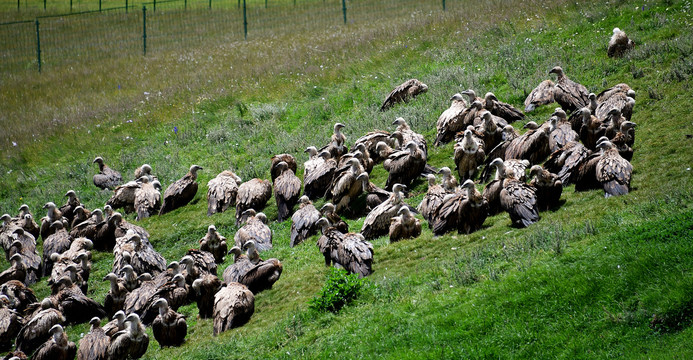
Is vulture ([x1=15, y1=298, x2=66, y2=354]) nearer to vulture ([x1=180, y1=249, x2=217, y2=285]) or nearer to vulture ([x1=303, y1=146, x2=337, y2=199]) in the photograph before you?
vulture ([x1=180, y1=249, x2=217, y2=285])

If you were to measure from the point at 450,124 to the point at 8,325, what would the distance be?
12680mm

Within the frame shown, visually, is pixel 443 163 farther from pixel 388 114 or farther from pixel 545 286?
pixel 545 286

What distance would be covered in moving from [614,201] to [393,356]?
5675 mm

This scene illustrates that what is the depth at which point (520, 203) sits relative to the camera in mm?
12727

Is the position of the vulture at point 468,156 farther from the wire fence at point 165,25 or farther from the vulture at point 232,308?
the wire fence at point 165,25

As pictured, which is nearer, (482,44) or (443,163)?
(443,163)

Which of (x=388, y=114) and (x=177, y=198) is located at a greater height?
(x=388, y=114)

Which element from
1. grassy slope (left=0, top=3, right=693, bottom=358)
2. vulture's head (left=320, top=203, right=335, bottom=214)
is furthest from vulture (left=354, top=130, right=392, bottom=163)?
vulture's head (left=320, top=203, right=335, bottom=214)

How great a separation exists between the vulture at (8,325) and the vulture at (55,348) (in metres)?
1.99

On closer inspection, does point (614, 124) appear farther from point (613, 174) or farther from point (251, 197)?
point (251, 197)

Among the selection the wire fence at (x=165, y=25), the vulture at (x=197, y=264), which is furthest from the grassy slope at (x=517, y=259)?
the wire fence at (x=165, y=25)

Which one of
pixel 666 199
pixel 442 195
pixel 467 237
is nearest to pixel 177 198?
pixel 442 195

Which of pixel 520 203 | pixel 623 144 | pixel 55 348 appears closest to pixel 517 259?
pixel 520 203

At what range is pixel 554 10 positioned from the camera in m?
28.8
